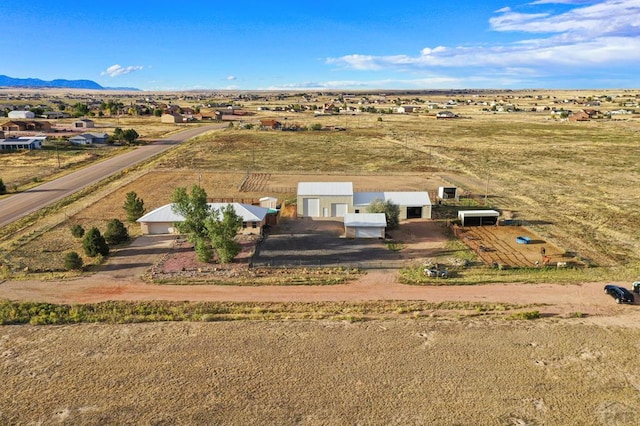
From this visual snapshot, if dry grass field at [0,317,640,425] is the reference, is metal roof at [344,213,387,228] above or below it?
above

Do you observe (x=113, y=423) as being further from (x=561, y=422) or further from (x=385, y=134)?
(x=385, y=134)

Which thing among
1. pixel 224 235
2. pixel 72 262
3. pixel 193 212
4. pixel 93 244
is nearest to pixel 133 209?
pixel 93 244

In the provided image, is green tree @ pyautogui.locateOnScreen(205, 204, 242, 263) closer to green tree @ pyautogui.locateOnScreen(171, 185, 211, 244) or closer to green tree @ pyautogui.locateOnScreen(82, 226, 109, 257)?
green tree @ pyautogui.locateOnScreen(171, 185, 211, 244)

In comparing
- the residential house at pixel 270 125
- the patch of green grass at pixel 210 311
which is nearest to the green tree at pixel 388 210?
the patch of green grass at pixel 210 311

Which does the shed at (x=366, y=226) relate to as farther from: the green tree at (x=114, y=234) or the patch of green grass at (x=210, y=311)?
the green tree at (x=114, y=234)

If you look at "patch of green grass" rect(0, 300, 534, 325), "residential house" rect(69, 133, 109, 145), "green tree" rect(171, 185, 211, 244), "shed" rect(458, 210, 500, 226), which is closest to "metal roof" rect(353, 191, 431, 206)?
"shed" rect(458, 210, 500, 226)

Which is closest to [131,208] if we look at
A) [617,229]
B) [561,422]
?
[561,422]

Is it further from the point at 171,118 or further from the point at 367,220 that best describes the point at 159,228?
the point at 171,118
